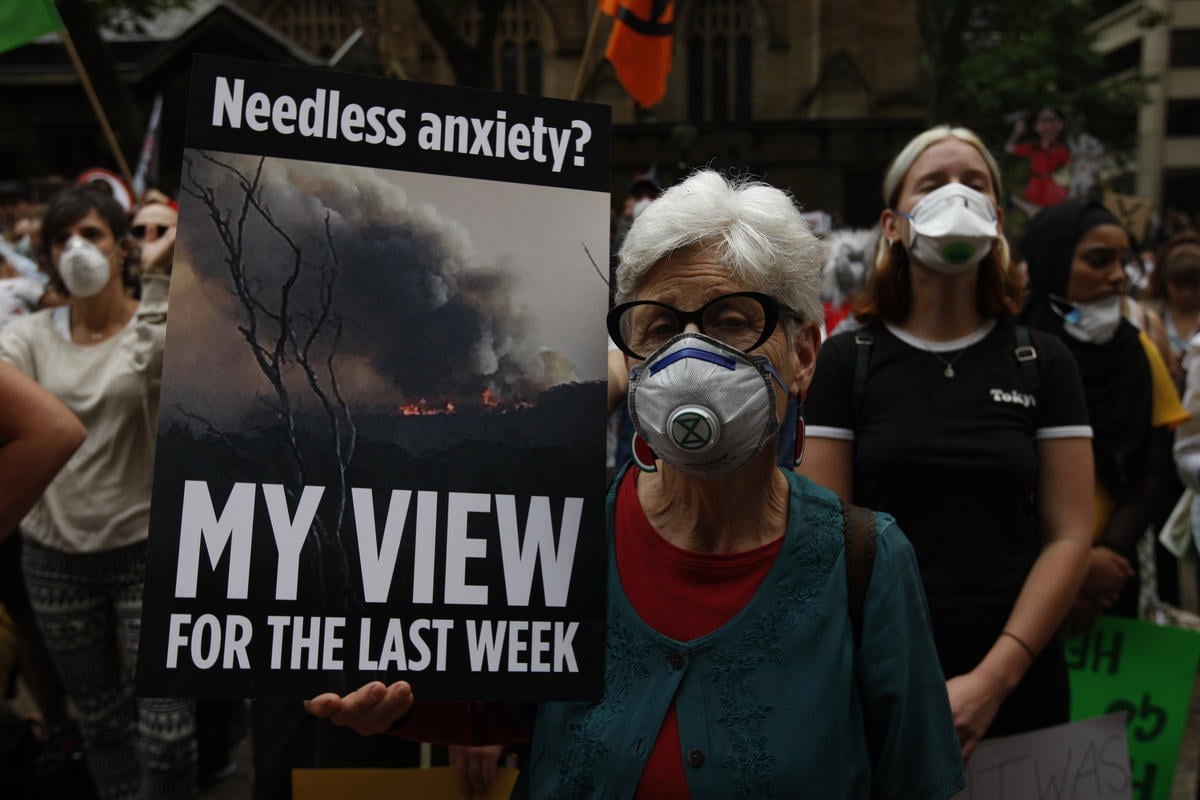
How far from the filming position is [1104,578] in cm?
309

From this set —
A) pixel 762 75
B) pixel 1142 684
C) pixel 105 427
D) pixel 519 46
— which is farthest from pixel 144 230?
pixel 762 75

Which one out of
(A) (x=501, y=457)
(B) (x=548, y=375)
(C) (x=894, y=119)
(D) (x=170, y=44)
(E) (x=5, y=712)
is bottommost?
(E) (x=5, y=712)

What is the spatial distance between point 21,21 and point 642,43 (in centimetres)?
324

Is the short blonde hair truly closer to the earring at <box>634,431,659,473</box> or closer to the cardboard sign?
the earring at <box>634,431,659,473</box>

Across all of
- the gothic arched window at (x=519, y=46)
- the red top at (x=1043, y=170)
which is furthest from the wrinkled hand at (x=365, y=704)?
the gothic arched window at (x=519, y=46)

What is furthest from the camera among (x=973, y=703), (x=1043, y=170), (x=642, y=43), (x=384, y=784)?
(x=1043, y=170)

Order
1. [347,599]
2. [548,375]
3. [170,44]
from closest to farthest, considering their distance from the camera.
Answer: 1. [347,599]
2. [548,375]
3. [170,44]

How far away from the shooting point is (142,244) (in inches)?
177

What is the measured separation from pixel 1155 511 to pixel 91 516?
3.38 m

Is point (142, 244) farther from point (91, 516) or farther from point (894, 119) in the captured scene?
point (894, 119)

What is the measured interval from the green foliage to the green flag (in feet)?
90.9

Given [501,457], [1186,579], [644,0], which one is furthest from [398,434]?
[1186,579]

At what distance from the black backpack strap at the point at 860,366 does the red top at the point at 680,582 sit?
0.81 m

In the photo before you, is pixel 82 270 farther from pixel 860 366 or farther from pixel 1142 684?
pixel 1142 684
